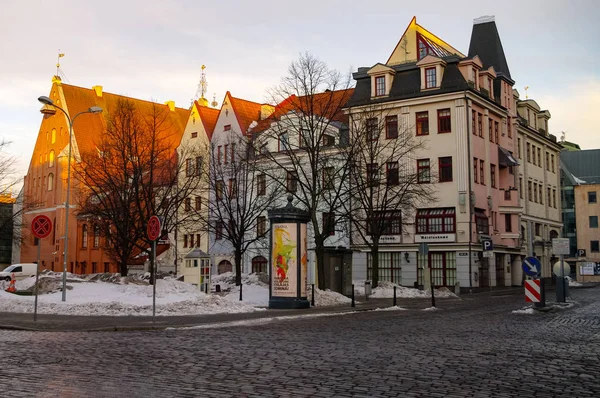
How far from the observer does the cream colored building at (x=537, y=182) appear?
6300 centimetres

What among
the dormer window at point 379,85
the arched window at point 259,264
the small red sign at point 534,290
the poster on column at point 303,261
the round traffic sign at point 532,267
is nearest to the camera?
the small red sign at point 534,290

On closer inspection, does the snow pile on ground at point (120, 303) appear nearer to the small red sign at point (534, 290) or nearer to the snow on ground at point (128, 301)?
the snow on ground at point (128, 301)

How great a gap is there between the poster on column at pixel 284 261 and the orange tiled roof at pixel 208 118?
1527 inches

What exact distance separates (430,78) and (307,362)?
44404mm

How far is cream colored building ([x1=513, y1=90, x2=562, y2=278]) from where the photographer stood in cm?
6300

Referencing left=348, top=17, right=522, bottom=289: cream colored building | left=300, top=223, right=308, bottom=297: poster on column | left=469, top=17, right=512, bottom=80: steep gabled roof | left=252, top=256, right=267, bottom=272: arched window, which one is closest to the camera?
left=300, top=223, right=308, bottom=297: poster on column

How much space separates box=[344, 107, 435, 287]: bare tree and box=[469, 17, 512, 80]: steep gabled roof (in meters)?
12.4

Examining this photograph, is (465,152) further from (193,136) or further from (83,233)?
(83,233)

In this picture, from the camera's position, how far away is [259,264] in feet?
198

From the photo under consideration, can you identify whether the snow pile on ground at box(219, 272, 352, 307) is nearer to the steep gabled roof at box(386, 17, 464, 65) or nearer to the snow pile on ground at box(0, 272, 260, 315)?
the snow pile on ground at box(0, 272, 260, 315)

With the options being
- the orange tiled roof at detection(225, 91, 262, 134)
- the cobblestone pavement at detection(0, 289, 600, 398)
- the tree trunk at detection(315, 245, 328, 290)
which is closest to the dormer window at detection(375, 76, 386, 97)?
the orange tiled roof at detection(225, 91, 262, 134)

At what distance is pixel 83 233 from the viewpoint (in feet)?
273

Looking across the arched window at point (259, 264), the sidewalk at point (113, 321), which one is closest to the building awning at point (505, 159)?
the arched window at point (259, 264)

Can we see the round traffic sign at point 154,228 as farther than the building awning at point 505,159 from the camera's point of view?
No
